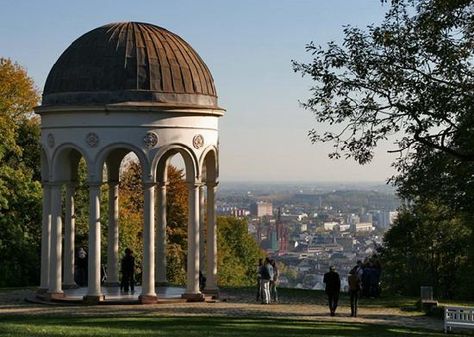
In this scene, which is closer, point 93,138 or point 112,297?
point 93,138

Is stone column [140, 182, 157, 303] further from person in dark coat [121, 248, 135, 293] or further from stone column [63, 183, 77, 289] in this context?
stone column [63, 183, 77, 289]

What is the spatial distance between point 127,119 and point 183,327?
8326 millimetres

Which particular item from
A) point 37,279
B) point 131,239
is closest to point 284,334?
point 37,279

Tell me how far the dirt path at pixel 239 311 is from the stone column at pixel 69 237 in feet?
8.77

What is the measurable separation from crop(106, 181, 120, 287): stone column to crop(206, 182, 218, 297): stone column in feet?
11.7

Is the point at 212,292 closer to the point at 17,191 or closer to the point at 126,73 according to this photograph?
the point at 126,73

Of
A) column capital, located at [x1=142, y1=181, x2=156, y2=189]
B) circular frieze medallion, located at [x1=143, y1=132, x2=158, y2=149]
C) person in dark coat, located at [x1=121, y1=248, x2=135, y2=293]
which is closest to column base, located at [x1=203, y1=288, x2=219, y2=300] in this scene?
person in dark coat, located at [x1=121, y1=248, x2=135, y2=293]

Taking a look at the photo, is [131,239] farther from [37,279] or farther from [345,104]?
[345,104]

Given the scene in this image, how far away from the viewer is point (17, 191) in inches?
1854

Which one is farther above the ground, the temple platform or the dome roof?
the dome roof

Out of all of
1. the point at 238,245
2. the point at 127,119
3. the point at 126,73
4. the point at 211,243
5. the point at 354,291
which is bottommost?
the point at 354,291

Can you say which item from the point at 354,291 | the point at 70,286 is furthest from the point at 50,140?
the point at 354,291

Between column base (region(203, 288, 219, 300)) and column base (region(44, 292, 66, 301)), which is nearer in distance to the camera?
column base (region(44, 292, 66, 301))

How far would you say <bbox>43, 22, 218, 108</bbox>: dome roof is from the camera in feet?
96.2
